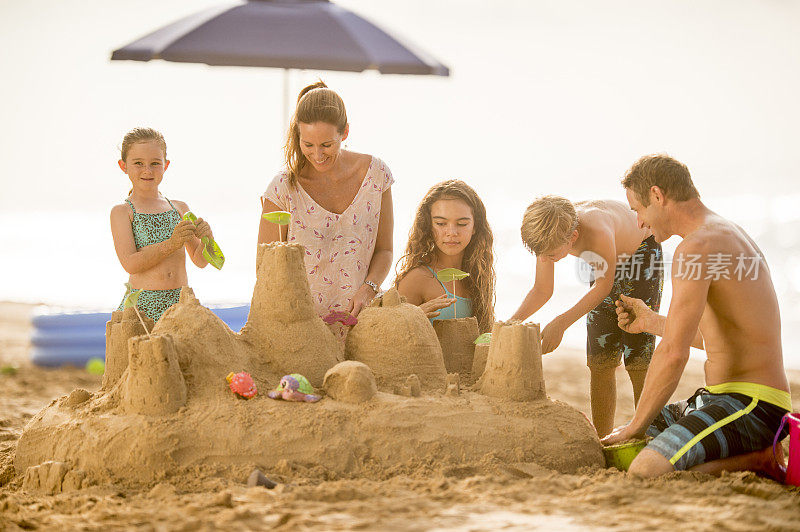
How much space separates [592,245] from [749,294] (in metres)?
0.98

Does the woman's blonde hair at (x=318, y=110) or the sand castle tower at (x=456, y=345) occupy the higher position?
the woman's blonde hair at (x=318, y=110)

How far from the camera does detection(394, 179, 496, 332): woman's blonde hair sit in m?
4.05

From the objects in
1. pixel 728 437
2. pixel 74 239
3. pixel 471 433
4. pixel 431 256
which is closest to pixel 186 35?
pixel 431 256

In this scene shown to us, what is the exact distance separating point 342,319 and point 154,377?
0.95 meters

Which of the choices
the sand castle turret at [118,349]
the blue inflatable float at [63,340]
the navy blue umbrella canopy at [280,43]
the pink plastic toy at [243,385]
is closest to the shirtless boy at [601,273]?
the pink plastic toy at [243,385]

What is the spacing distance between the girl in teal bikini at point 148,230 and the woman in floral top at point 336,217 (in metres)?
0.46

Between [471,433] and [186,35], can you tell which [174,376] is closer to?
[471,433]

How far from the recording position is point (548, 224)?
3.79 metres

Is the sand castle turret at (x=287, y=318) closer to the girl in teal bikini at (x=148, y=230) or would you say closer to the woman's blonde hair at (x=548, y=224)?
the girl in teal bikini at (x=148, y=230)

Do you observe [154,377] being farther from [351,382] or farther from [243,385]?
[351,382]

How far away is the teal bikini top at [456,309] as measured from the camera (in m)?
3.99

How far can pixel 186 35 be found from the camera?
5.75 metres

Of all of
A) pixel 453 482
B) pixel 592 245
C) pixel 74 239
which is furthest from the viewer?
pixel 74 239

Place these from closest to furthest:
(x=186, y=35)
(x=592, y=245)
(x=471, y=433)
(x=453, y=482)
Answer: (x=453, y=482)
(x=471, y=433)
(x=592, y=245)
(x=186, y=35)
